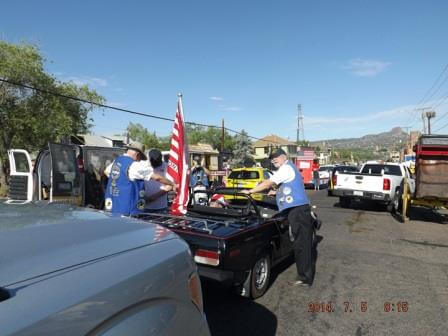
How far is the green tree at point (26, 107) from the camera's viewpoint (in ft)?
67.9

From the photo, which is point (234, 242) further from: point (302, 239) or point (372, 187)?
point (372, 187)

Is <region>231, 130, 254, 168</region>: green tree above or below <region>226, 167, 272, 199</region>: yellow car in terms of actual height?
above

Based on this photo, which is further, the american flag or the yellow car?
the yellow car

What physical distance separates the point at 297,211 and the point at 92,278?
384cm

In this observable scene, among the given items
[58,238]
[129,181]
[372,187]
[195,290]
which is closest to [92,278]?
[58,238]

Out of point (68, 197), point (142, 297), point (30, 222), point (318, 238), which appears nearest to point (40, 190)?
point (68, 197)

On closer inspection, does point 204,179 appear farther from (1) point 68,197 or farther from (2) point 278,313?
(2) point 278,313

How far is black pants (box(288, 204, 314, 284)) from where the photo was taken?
4836 mm

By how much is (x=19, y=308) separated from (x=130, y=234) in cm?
72

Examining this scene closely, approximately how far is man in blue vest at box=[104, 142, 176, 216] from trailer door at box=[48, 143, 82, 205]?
7.95ft

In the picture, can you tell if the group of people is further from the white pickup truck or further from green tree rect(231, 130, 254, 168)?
green tree rect(231, 130, 254, 168)

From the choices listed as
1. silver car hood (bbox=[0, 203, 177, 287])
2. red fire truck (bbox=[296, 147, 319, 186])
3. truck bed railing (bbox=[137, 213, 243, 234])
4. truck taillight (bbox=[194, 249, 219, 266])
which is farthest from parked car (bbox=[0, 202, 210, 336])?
red fire truck (bbox=[296, 147, 319, 186])

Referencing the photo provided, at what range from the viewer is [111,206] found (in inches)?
196

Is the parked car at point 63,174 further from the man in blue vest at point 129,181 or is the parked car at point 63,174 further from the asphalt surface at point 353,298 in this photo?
the asphalt surface at point 353,298
